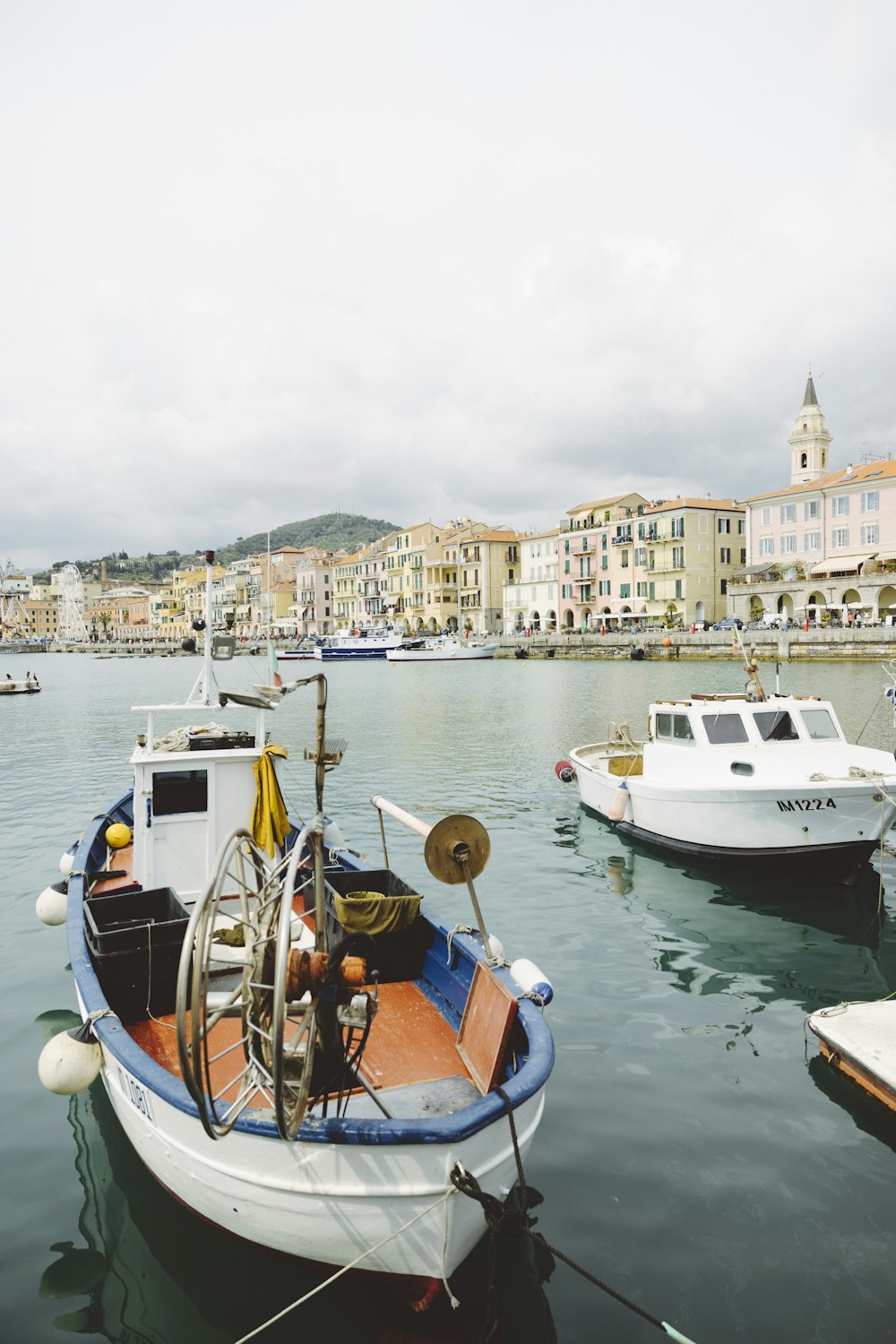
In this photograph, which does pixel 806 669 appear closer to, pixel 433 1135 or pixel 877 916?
pixel 877 916

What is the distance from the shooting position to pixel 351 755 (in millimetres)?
30141

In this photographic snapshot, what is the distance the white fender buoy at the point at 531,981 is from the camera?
6375 mm

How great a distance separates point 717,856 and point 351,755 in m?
17.9

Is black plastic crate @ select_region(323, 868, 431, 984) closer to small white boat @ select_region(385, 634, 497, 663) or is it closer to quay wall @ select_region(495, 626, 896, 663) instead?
quay wall @ select_region(495, 626, 896, 663)

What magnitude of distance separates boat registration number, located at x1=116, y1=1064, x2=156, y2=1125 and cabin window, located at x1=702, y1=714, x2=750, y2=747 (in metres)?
11.5

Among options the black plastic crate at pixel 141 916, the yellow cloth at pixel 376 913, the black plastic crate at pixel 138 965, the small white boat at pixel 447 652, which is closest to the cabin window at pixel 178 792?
the black plastic crate at pixel 141 916

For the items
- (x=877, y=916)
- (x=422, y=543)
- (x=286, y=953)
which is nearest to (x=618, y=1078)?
(x=286, y=953)

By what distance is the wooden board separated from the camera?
19.6 ft

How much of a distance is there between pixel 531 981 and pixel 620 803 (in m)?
10.3

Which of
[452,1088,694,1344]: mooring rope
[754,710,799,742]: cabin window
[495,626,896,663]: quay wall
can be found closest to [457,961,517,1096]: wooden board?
[452,1088,694,1344]: mooring rope

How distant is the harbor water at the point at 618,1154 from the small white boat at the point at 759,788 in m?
0.69

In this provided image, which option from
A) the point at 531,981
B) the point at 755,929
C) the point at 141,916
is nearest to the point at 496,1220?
the point at 531,981

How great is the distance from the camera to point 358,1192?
16.1ft

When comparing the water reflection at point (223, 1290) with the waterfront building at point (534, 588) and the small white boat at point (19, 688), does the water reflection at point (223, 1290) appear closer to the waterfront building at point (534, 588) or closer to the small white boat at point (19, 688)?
the small white boat at point (19, 688)
